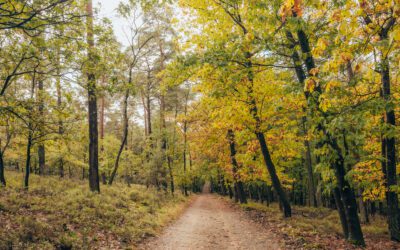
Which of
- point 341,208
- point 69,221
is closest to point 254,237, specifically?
point 341,208

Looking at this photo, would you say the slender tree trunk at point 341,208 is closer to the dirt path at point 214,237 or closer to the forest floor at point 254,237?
the forest floor at point 254,237

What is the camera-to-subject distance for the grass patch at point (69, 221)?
6.63 metres

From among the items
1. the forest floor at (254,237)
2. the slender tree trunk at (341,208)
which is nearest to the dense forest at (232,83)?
the slender tree trunk at (341,208)

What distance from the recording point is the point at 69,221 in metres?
8.52

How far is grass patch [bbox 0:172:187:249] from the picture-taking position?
663 cm

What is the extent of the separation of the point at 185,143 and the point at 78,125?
18051mm

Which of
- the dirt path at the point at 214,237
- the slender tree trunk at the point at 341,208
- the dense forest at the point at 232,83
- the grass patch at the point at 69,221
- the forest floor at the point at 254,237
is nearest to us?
the dense forest at the point at 232,83

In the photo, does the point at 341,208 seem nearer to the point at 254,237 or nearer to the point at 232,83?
the point at 254,237

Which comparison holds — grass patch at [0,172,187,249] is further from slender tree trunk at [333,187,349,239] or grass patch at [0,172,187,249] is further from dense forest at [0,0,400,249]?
slender tree trunk at [333,187,349,239]

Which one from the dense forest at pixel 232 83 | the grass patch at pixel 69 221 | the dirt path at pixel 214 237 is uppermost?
the dense forest at pixel 232 83

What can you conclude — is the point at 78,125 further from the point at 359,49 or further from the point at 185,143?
the point at 185,143

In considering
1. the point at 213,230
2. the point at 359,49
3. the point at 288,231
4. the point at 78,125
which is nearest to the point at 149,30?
the point at 78,125

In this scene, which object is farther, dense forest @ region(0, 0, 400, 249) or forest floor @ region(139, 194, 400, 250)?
forest floor @ region(139, 194, 400, 250)

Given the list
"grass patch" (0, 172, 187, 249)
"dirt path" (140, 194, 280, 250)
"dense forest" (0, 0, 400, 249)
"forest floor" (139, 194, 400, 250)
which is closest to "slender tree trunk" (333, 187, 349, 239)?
"dense forest" (0, 0, 400, 249)
